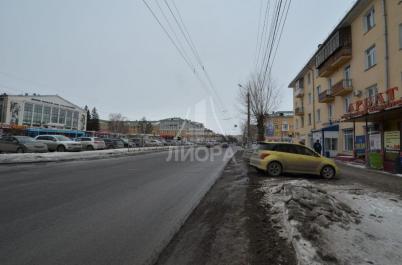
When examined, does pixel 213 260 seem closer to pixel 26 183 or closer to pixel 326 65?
pixel 26 183

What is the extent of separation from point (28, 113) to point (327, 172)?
85.4 metres

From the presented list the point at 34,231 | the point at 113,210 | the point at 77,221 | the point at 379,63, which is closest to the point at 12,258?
the point at 34,231

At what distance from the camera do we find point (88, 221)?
4.87 m

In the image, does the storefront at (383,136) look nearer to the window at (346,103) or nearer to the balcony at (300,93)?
the window at (346,103)

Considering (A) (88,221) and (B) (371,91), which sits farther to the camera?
(B) (371,91)

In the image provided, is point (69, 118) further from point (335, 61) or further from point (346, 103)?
point (346, 103)

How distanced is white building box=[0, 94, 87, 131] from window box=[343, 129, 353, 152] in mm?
77630

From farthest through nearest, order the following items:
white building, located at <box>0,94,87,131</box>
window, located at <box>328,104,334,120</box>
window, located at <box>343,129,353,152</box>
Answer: white building, located at <box>0,94,87,131</box> → window, located at <box>328,104,334,120</box> → window, located at <box>343,129,353,152</box>

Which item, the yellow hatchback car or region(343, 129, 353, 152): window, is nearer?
the yellow hatchback car

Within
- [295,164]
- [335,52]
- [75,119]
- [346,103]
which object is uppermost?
[335,52]

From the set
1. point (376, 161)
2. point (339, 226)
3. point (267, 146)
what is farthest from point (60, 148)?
point (339, 226)

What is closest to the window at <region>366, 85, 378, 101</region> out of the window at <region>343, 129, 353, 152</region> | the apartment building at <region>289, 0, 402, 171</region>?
the apartment building at <region>289, 0, 402, 171</region>

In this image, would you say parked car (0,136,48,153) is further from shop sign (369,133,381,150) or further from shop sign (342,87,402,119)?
shop sign (369,133,381,150)

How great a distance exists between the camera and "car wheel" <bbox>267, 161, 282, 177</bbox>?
11.2 meters
